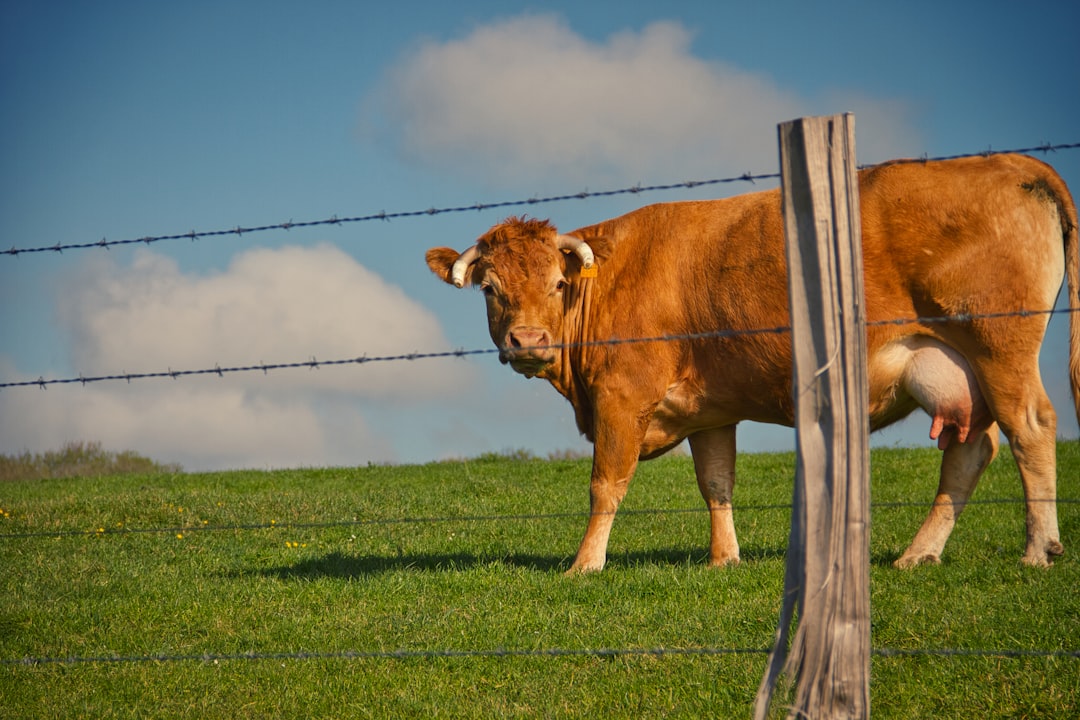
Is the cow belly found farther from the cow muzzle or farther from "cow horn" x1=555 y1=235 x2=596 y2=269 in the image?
the cow muzzle

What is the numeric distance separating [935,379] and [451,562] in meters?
4.08

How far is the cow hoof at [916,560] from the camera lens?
8.34 metres

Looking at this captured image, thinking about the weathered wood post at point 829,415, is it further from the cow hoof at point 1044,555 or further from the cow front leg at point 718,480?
the cow front leg at point 718,480

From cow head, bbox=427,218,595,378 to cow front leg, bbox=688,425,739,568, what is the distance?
1539mm

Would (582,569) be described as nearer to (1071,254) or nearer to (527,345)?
(527,345)

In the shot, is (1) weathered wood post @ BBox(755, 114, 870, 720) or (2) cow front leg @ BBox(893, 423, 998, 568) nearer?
(1) weathered wood post @ BBox(755, 114, 870, 720)

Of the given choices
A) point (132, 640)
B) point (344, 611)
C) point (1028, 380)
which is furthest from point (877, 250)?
point (132, 640)

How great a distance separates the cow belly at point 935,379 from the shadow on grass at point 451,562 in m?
1.76

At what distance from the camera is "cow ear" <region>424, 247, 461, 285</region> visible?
9.77 metres

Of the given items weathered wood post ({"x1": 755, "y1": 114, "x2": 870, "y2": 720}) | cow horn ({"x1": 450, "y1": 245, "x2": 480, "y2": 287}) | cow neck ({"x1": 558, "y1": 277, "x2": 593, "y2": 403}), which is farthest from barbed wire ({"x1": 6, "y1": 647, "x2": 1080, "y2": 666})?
cow horn ({"x1": 450, "y1": 245, "x2": 480, "y2": 287})

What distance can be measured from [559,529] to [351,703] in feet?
18.2

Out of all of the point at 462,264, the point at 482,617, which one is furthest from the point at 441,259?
the point at 482,617

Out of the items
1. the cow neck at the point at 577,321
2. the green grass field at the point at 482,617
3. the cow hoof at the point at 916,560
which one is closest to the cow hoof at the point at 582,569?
the green grass field at the point at 482,617

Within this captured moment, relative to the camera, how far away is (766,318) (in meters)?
8.34
